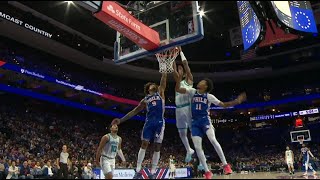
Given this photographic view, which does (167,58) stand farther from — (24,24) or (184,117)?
(24,24)

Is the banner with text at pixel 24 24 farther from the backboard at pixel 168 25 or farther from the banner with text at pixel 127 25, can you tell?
the banner with text at pixel 127 25

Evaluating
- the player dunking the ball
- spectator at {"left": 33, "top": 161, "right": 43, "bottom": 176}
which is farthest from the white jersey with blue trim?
spectator at {"left": 33, "top": 161, "right": 43, "bottom": 176}

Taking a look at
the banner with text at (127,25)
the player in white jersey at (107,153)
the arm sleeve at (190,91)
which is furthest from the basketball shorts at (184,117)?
the banner with text at (127,25)

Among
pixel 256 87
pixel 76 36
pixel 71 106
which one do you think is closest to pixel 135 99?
pixel 71 106

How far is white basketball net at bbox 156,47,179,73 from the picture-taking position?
8227mm

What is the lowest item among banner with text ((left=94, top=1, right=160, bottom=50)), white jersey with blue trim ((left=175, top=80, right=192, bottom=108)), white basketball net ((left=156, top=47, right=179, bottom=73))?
white jersey with blue trim ((left=175, top=80, right=192, bottom=108))

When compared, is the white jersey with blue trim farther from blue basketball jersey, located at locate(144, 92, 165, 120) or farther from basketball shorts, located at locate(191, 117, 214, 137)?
basketball shorts, located at locate(191, 117, 214, 137)

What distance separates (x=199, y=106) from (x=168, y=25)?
2.71 metres

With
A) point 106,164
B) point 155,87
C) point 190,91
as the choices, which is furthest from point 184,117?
point 106,164

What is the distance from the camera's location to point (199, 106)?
685cm

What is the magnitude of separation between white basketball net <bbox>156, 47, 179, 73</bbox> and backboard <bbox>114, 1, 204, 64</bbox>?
1.11ft

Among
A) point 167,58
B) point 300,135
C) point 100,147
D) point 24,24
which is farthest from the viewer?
point 300,135

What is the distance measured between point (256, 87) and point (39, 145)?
936 inches

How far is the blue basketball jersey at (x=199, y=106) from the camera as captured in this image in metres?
6.84
